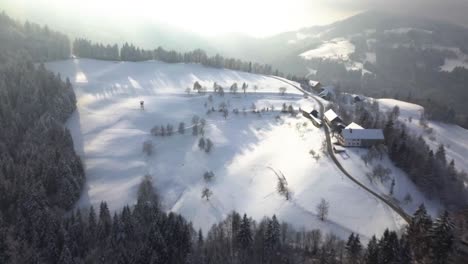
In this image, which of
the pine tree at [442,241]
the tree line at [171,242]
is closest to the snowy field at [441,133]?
the pine tree at [442,241]

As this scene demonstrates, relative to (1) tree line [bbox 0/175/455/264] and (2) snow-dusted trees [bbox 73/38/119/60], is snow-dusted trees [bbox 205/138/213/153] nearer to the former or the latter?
(1) tree line [bbox 0/175/455/264]

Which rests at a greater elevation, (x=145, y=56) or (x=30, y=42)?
(x=30, y=42)

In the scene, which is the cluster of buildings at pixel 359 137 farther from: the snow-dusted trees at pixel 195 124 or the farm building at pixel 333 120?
the snow-dusted trees at pixel 195 124

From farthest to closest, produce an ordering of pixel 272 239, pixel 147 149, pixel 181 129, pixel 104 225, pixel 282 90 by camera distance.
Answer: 1. pixel 282 90
2. pixel 181 129
3. pixel 147 149
4. pixel 104 225
5. pixel 272 239

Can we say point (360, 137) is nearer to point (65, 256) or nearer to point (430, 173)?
point (430, 173)

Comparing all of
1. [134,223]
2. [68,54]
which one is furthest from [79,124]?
[68,54]

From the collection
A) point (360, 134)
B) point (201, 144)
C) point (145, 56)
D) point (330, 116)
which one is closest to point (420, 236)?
point (360, 134)

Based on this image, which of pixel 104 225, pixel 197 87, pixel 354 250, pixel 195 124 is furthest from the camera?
pixel 197 87

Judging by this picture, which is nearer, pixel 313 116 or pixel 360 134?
pixel 360 134
